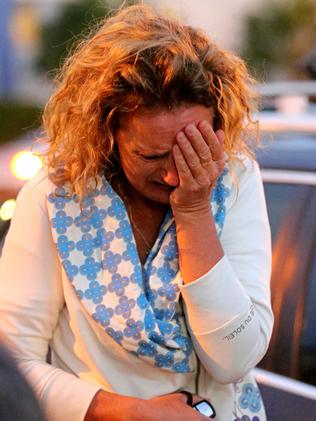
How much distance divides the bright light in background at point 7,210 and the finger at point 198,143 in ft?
4.29

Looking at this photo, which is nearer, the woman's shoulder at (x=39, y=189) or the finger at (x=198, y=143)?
the finger at (x=198, y=143)

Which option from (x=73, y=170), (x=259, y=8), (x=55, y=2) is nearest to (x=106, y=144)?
(x=73, y=170)

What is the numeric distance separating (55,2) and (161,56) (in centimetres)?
2153

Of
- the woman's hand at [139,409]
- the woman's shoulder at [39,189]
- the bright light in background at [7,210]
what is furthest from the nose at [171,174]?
the bright light in background at [7,210]

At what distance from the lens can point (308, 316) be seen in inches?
125

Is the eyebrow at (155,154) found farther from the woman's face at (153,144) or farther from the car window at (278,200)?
the car window at (278,200)

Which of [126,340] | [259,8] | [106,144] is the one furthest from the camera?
[259,8]

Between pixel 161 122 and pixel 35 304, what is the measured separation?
17.6 inches

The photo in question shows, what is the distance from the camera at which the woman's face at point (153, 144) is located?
2.37m

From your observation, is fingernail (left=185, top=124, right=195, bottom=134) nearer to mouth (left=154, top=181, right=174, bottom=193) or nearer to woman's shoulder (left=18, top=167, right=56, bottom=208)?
mouth (left=154, top=181, right=174, bottom=193)

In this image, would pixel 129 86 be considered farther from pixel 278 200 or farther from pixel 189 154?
pixel 278 200

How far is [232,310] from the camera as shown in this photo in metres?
2.34

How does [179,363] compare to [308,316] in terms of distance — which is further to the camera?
[308,316]

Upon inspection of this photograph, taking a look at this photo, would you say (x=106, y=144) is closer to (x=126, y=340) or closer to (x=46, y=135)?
(x=46, y=135)
